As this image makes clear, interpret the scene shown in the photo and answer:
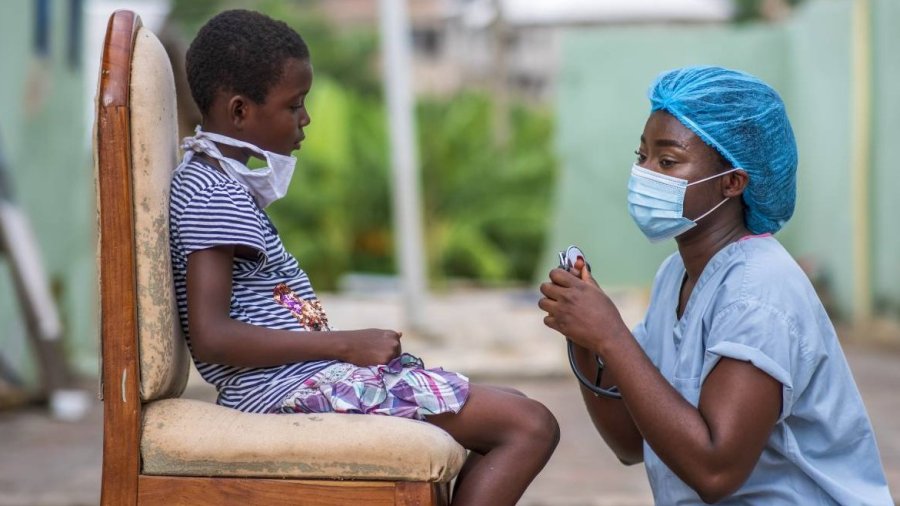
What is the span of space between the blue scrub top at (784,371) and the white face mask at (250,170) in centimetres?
85

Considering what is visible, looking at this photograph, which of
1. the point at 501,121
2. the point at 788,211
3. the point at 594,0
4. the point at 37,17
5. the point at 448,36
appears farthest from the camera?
the point at 448,36

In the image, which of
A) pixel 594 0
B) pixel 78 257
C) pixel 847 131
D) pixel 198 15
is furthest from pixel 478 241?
pixel 198 15

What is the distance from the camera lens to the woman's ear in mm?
2297

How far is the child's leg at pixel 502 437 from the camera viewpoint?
2207 millimetres

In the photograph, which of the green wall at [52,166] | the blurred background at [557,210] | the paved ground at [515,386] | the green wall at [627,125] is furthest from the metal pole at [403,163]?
the green wall at [52,166]

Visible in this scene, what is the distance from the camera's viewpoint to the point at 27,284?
638 cm

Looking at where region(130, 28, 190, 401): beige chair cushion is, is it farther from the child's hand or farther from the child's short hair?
the child's hand

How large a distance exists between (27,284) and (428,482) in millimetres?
4811

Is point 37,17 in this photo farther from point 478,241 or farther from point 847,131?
point 478,241

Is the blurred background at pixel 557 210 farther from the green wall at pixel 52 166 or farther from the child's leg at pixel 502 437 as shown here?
the child's leg at pixel 502 437

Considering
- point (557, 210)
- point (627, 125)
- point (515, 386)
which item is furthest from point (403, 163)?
point (515, 386)

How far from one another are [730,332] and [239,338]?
2.92 feet

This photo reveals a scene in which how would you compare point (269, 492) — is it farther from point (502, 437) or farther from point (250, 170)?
point (250, 170)

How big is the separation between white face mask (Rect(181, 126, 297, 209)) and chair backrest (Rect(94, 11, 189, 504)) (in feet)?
0.45
